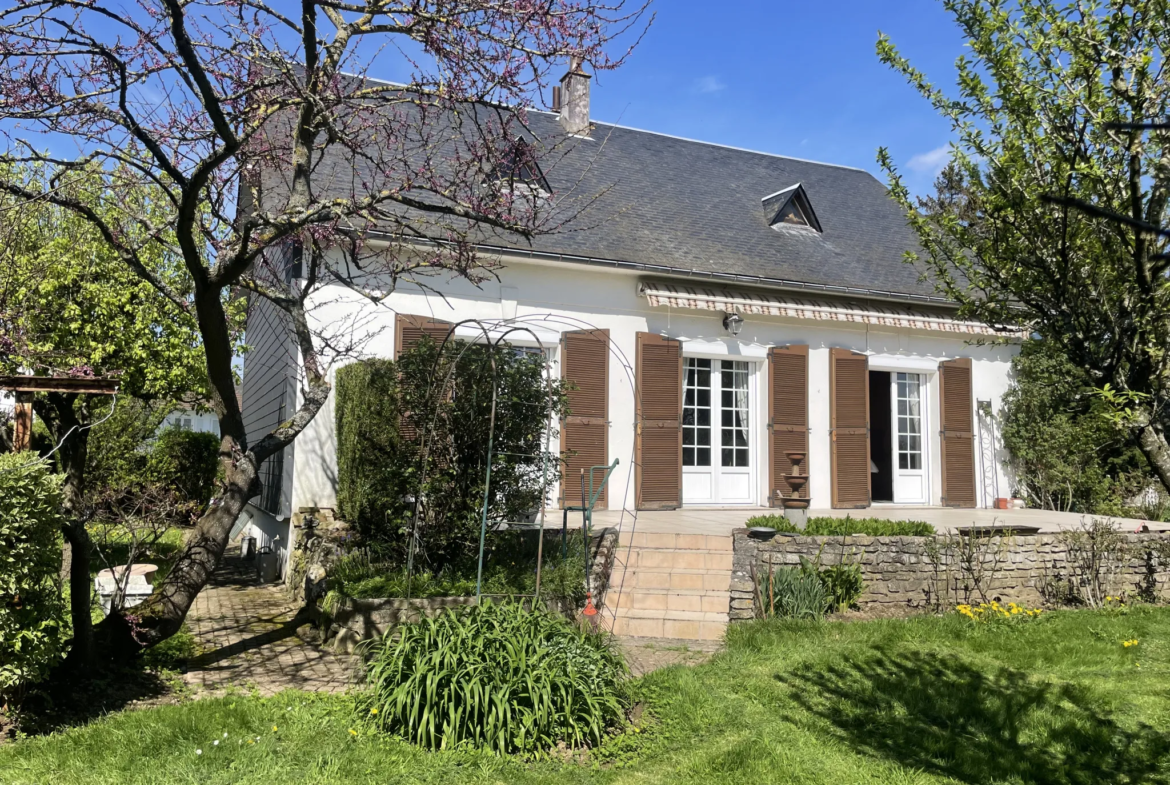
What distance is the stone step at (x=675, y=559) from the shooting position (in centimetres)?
791

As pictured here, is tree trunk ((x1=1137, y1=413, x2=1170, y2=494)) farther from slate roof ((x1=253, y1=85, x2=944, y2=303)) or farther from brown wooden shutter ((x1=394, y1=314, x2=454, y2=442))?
brown wooden shutter ((x1=394, y1=314, x2=454, y2=442))

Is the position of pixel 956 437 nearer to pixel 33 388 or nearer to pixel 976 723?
pixel 976 723

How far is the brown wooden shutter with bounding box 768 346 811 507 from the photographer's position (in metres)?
11.9

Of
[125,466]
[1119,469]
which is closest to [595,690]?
[125,466]

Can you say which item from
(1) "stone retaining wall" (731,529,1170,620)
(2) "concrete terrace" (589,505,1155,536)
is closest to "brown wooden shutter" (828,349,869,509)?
(2) "concrete terrace" (589,505,1155,536)

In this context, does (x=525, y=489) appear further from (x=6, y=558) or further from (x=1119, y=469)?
(x=1119, y=469)

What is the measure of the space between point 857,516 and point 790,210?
227 inches

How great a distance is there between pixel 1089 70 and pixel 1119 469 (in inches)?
450

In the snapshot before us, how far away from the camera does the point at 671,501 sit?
443 inches

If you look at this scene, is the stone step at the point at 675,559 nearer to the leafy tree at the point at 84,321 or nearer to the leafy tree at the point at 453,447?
the leafy tree at the point at 453,447

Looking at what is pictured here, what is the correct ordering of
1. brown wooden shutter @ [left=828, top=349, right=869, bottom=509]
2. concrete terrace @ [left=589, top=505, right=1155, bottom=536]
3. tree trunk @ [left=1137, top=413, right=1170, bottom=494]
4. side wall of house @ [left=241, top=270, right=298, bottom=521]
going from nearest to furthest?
tree trunk @ [left=1137, top=413, right=1170, bottom=494] → concrete terrace @ [left=589, top=505, right=1155, bottom=536] → side wall of house @ [left=241, top=270, right=298, bottom=521] → brown wooden shutter @ [left=828, top=349, right=869, bottom=509]

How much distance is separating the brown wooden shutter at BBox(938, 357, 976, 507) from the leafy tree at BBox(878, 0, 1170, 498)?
928cm

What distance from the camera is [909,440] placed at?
1338cm

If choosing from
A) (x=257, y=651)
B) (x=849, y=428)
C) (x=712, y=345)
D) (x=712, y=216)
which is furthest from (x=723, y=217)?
(x=257, y=651)
